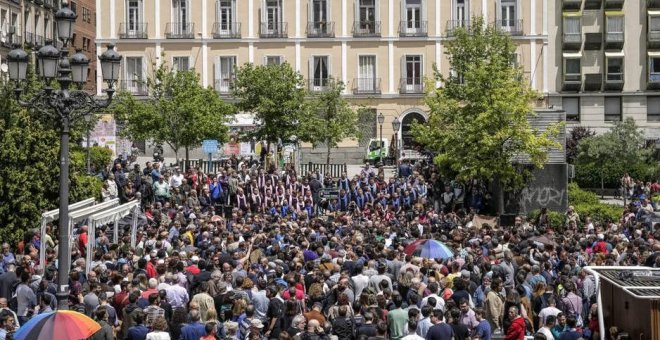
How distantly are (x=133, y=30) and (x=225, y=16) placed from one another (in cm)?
547

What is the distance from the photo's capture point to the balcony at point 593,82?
68250mm

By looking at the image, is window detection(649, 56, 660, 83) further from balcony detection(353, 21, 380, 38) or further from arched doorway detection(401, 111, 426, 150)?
balcony detection(353, 21, 380, 38)

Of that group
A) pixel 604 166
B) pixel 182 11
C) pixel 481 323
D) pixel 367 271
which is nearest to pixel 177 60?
pixel 182 11

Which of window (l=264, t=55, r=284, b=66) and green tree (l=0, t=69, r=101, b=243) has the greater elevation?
window (l=264, t=55, r=284, b=66)

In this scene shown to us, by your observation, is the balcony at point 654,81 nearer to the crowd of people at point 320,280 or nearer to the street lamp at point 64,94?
the crowd of people at point 320,280

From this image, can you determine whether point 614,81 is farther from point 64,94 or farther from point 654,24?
point 64,94

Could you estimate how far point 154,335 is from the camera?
52.5ft

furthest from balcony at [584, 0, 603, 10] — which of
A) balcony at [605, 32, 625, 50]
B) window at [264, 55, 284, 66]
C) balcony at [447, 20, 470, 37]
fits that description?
window at [264, 55, 284, 66]

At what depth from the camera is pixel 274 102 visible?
57.9 m

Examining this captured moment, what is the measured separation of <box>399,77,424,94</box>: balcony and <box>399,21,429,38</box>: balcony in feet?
8.45

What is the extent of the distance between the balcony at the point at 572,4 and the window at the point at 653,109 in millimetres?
6947

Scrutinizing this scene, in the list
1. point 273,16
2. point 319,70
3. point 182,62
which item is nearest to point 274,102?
point 319,70

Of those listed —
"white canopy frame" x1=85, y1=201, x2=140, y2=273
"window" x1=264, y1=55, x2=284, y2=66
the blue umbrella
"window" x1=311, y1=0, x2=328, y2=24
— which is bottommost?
the blue umbrella

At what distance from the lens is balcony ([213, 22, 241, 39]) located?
6669 cm
